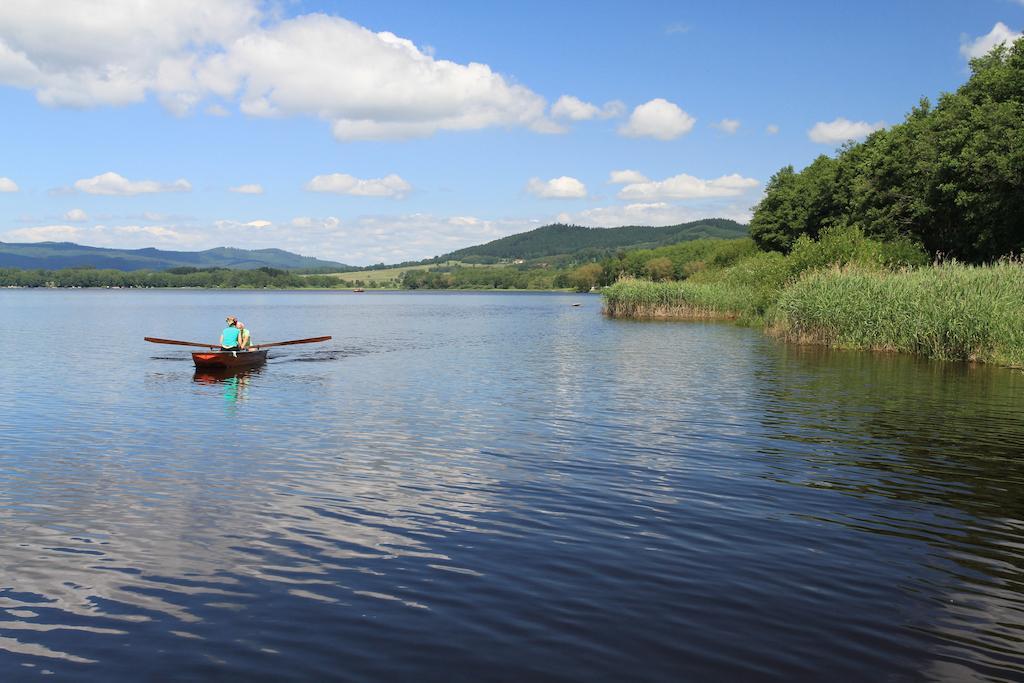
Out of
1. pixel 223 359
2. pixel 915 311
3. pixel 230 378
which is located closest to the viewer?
pixel 230 378

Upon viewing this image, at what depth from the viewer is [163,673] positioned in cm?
684

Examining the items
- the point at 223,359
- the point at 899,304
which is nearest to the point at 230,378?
the point at 223,359

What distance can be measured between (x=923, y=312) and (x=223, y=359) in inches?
1205

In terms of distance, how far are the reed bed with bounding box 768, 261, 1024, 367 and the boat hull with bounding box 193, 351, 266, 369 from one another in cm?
2869

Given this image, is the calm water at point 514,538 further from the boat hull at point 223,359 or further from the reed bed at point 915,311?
the reed bed at point 915,311

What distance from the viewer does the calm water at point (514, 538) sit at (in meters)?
7.34

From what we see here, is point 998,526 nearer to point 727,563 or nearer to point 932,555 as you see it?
point 932,555

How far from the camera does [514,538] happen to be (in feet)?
35.1

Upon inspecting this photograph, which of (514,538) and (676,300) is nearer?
(514,538)

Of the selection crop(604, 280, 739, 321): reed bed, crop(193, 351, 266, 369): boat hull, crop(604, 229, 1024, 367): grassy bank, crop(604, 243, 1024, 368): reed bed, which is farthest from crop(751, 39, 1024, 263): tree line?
crop(193, 351, 266, 369): boat hull

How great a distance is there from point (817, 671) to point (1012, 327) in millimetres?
31004

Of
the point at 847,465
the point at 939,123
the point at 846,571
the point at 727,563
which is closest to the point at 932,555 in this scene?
the point at 846,571

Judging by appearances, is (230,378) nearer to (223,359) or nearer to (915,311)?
(223,359)

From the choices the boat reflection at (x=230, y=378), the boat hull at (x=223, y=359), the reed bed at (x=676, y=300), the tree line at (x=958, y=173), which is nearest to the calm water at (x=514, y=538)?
the boat reflection at (x=230, y=378)
